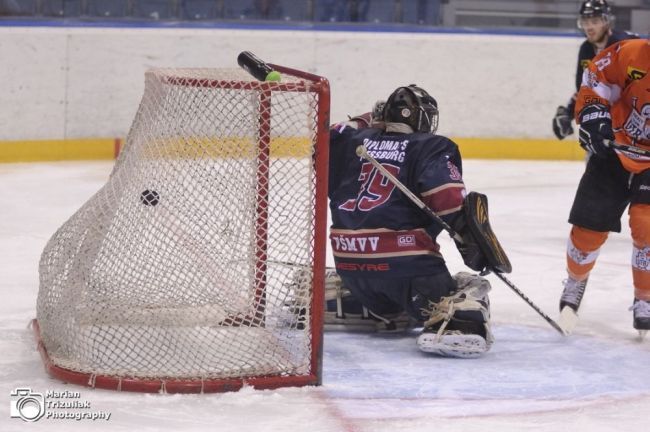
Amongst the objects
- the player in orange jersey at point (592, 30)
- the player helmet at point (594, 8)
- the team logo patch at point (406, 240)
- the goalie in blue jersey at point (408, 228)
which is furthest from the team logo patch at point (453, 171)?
the player helmet at point (594, 8)

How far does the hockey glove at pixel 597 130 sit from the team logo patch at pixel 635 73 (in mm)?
121

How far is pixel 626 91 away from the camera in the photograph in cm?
380

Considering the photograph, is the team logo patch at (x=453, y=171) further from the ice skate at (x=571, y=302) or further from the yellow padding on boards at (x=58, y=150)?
the yellow padding on boards at (x=58, y=150)

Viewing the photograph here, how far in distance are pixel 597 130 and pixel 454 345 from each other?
2.66 ft

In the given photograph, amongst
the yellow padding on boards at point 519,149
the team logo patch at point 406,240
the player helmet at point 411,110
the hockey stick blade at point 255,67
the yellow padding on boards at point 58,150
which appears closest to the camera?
the hockey stick blade at point 255,67

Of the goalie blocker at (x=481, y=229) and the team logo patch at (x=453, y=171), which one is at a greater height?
the team logo patch at (x=453, y=171)

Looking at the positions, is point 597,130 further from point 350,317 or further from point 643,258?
point 350,317

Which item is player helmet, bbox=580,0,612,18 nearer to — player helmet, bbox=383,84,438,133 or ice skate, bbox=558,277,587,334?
ice skate, bbox=558,277,587,334

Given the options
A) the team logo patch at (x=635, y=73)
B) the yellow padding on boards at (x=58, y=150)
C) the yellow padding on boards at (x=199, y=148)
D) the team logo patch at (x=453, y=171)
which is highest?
the team logo patch at (x=635, y=73)

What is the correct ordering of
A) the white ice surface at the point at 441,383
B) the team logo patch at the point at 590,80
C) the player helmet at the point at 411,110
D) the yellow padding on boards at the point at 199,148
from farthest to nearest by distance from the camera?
the team logo patch at the point at 590,80
the player helmet at the point at 411,110
the yellow padding on boards at the point at 199,148
the white ice surface at the point at 441,383

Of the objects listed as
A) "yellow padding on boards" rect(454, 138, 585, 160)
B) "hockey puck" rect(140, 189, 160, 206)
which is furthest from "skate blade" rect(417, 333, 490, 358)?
"yellow padding on boards" rect(454, 138, 585, 160)

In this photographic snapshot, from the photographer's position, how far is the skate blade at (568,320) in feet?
12.7

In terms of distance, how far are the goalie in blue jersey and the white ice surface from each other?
0.11 m

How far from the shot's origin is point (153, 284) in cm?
329
